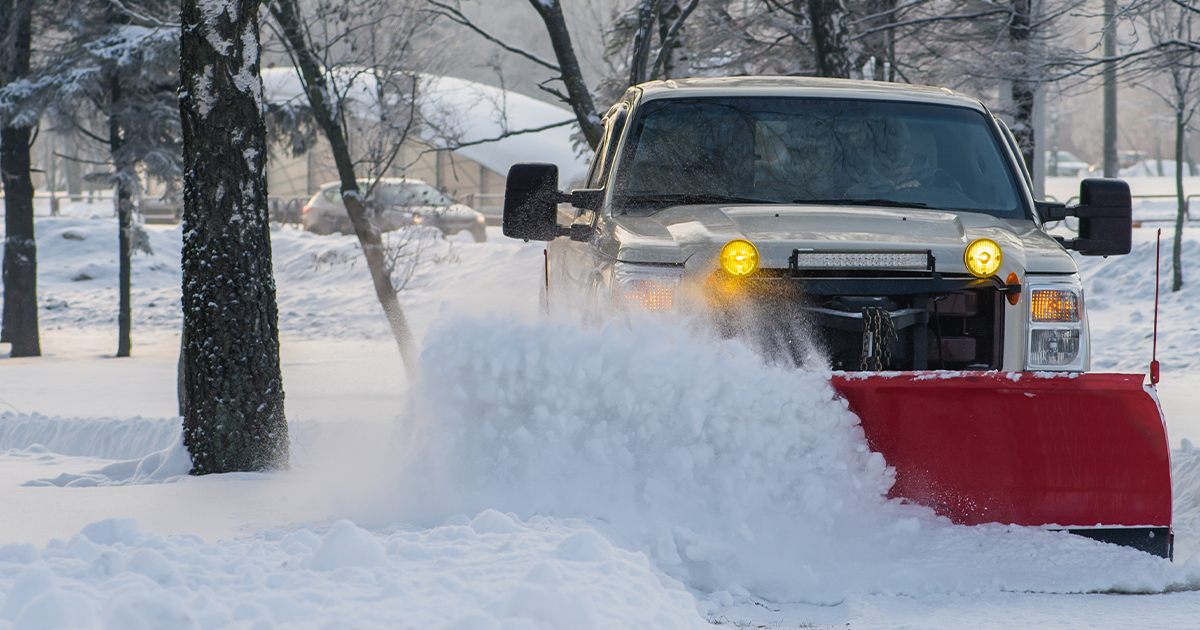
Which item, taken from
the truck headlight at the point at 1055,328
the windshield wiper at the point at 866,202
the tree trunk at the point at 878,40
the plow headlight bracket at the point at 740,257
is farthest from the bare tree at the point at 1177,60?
the plow headlight bracket at the point at 740,257

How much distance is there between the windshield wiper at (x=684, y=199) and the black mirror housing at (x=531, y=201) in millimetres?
311

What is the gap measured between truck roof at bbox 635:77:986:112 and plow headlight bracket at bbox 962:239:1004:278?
1.34m

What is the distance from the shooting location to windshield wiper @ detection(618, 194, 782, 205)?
4.34 meters

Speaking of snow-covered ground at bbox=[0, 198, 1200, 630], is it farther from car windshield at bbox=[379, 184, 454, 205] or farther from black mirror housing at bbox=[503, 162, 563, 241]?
car windshield at bbox=[379, 184, 454, 205]

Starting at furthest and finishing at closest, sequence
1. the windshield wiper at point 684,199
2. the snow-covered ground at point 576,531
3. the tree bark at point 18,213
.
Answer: the tree bark at point 18,213 < the windshield wiper at point 684,199 < the snow-covered ground at point 576,531

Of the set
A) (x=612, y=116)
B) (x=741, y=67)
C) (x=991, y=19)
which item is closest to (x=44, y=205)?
(x=741, y=67)

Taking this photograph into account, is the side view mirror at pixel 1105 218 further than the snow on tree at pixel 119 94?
No

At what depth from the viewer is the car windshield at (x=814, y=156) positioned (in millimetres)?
4375

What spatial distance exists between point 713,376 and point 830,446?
45cm

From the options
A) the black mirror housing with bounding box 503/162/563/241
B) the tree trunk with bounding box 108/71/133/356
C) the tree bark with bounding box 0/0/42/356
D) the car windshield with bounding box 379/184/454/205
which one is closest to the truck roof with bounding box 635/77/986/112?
the black mirror housing with bounding box 503/162/563/241

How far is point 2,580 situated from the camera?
2738mm

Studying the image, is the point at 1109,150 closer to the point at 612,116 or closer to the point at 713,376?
the point at 612,116

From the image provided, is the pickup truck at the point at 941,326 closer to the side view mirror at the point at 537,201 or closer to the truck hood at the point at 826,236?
the truck hood at the point at 826,236

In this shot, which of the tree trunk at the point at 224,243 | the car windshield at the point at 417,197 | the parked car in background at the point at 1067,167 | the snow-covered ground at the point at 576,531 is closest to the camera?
the snow-covered ground at the point at 576,531
